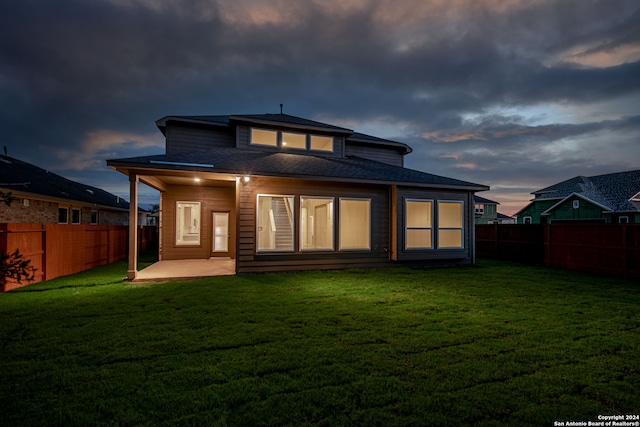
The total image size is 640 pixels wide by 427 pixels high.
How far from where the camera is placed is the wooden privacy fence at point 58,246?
6.07 metres

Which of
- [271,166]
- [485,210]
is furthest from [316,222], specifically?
[485,210]

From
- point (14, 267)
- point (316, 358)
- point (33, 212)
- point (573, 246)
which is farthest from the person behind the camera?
point (33, 212)

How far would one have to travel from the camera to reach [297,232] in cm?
845

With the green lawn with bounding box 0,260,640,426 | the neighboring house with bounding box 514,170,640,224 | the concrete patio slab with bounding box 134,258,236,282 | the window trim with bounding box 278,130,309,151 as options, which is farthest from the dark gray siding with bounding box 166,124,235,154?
the neighboring house with bounding box 514,170,640,224

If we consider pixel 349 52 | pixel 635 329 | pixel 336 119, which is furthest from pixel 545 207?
pixel 635 329

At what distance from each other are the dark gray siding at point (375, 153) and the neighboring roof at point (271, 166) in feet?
9.56

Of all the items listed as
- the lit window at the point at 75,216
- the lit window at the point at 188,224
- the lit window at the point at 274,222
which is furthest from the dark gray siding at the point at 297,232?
the lit window at the point at 75,216

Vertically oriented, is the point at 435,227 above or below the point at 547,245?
above

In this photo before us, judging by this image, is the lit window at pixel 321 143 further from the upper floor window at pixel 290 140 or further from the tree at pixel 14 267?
the tree at pixel 14 267

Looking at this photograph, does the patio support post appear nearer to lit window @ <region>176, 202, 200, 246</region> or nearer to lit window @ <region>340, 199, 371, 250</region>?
lit window @ <region>176, 202, 200, 246</region>

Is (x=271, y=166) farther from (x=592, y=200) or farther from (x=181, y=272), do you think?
(x=592, y=200)

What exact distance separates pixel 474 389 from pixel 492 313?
8.58 ft

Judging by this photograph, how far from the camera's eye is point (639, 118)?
66.7 feet

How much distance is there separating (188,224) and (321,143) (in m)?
6.26
